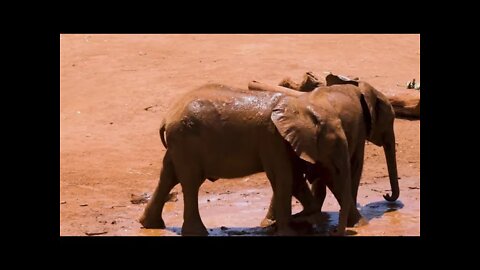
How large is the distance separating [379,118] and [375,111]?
0.13m

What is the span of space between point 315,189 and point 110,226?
246 centimetres

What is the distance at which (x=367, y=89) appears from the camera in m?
11.7

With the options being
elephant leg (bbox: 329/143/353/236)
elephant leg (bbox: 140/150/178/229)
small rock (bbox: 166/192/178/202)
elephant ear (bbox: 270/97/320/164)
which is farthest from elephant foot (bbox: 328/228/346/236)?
small rock (bbox: 166/192/178/202)

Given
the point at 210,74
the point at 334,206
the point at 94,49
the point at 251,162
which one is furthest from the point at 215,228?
the point at 94,49

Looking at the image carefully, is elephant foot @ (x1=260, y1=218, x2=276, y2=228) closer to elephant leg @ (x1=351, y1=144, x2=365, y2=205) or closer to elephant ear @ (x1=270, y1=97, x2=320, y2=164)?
elephant leg @ (x1=351, y1=144, x2=365, y2=205)

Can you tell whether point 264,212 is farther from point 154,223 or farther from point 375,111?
point 375,111

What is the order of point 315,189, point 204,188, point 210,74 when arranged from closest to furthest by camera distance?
point 315,189
point 204,188
point 210,74

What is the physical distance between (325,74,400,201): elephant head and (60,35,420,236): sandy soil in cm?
41

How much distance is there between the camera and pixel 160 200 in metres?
11.1

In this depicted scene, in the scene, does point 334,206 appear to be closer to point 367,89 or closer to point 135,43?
point 367,89

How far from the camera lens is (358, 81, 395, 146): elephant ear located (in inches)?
458

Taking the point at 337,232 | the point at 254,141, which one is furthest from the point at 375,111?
the point at 337,232

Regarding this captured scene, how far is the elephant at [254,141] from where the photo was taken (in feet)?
34.0

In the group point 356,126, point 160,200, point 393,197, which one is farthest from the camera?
point 393,197
